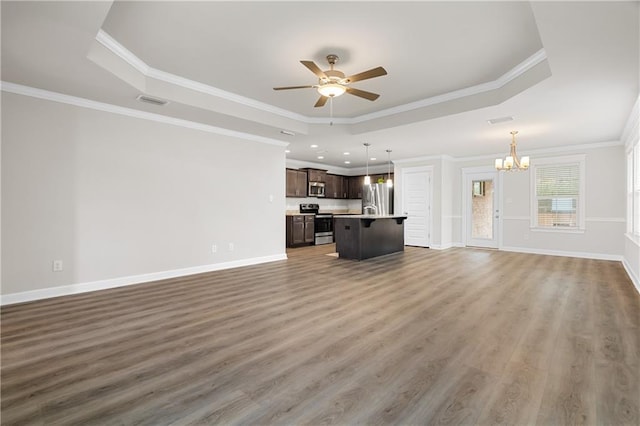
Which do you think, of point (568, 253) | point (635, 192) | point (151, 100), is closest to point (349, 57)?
point (151, 100)

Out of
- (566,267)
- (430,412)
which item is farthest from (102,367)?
(566,267)

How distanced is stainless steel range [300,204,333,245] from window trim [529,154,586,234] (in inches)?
214

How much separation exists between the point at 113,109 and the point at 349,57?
334 centimetres

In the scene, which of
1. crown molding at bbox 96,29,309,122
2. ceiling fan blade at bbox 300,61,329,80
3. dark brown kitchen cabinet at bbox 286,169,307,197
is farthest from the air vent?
dark brown kitchen cabinet at bbox 286,169,307,197

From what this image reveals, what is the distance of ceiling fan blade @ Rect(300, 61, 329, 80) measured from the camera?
9.30ft

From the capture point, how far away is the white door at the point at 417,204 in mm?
8648

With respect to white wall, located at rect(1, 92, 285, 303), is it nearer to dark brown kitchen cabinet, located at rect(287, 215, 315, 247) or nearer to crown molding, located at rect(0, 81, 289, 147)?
crown molding, located at rect(0, 81, 289, 147)

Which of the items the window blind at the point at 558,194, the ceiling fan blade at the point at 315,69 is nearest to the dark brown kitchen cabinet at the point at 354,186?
the window blind at the point at 558,194

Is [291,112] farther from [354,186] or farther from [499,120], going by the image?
[354,186]

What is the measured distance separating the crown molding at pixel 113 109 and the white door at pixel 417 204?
4.79m

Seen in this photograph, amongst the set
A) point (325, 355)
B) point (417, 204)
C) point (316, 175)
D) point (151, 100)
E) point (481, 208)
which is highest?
point (151, 100)

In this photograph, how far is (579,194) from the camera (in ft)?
22.9

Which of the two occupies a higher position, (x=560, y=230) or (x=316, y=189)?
(x=316, y=189)

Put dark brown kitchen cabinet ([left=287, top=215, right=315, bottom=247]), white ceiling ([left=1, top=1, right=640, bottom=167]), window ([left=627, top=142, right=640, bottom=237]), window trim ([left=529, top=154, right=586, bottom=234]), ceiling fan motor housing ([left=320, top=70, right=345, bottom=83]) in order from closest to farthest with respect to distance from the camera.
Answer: white ceiling ([left=1, top=1, right=640, bottom=167]) < ceiling fan motor housing ([left=320, top=70, right=345, bottom=83]) < window ([left=627, top=142, right=640, bottom=237]) < window trim ([left=529, top=154, right=586, bottom=234]) < dark brown kitchen cabinet ([left=287, top=215, right=315, bottom=247])
